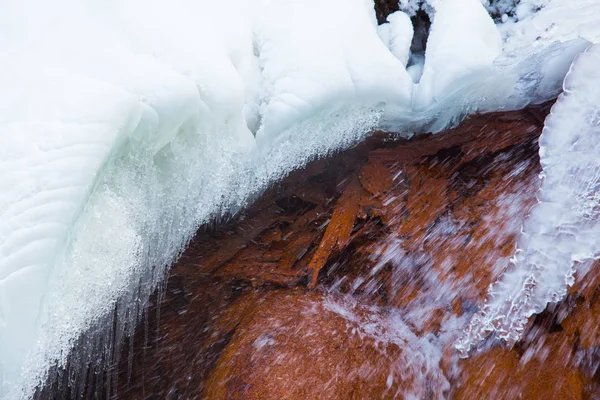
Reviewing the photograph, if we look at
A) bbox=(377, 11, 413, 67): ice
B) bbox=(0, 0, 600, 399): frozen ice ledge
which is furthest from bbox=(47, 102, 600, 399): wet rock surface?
bbox=(377, 11, 413, 67): ice

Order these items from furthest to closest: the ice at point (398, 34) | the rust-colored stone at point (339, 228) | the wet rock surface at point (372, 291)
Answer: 1. the ice at point (398, 34)
2. the rust-colored stone at point (339, 228)
3. the wet rock surface at point (372, 291)

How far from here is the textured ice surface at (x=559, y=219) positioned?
83.2 inches

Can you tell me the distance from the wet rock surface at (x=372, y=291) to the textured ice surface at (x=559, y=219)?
64 mm

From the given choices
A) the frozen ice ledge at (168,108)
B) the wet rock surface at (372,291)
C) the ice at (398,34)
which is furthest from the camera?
the ice at (398,34)

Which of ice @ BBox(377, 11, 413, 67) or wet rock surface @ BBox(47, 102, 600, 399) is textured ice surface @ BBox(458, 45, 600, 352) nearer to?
wet rock surface @ BBox(47, 102, 600, 399)

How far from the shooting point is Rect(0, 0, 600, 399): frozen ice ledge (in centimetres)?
170

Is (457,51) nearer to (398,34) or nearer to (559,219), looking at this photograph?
(398,34)

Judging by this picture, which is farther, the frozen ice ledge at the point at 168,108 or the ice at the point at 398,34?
the ice at the point at 398,34

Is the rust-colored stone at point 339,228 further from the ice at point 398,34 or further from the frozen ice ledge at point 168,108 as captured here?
the ice at point 398,34

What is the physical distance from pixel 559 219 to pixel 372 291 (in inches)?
33.7

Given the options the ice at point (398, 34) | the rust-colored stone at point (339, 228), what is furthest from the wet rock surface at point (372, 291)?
the ice at point (398, 34)

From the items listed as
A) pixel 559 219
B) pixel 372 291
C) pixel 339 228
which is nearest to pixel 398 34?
pixel 339 228

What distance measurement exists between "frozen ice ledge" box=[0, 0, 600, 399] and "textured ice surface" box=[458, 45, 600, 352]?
0.12 m

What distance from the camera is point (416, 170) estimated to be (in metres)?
2.51
